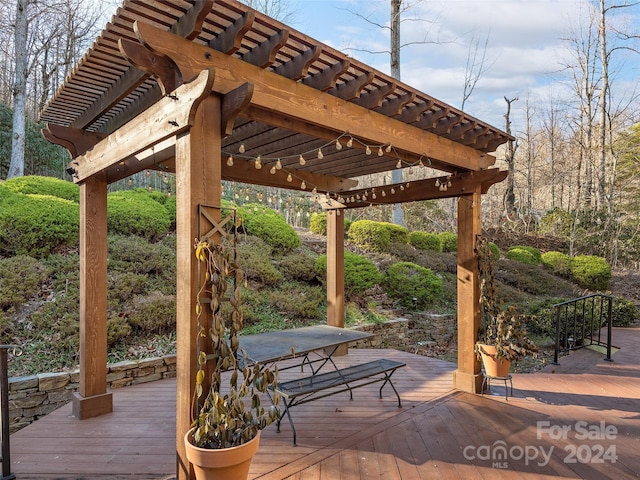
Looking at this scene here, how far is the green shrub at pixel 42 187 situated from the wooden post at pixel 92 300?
A: 3732 millimetres

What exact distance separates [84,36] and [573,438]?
14517 mm

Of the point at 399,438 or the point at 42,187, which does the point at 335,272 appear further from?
A: the point at 42,187

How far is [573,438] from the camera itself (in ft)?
9.73

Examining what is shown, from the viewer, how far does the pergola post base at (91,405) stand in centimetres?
322

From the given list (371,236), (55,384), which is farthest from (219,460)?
(371,236)

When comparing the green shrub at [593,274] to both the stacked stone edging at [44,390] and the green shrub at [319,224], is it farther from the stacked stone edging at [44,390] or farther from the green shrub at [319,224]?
the stacked stone edging at [44,390]

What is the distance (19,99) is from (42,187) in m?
3.36

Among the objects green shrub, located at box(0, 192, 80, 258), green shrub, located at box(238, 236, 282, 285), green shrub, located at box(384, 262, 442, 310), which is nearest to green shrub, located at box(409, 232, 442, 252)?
green shrub, located at box(384, 262, 442, 310)

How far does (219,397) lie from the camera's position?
1.78 m

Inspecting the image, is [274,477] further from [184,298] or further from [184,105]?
[184,105]

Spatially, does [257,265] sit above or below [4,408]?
above

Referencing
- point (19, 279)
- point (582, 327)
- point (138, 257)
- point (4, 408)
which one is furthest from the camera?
point (138, 257)

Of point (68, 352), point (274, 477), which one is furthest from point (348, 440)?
point (68, 352)

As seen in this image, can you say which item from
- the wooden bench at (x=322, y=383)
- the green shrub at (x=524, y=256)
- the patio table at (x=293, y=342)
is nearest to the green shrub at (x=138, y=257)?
the patio table at (x=293, y=342)
